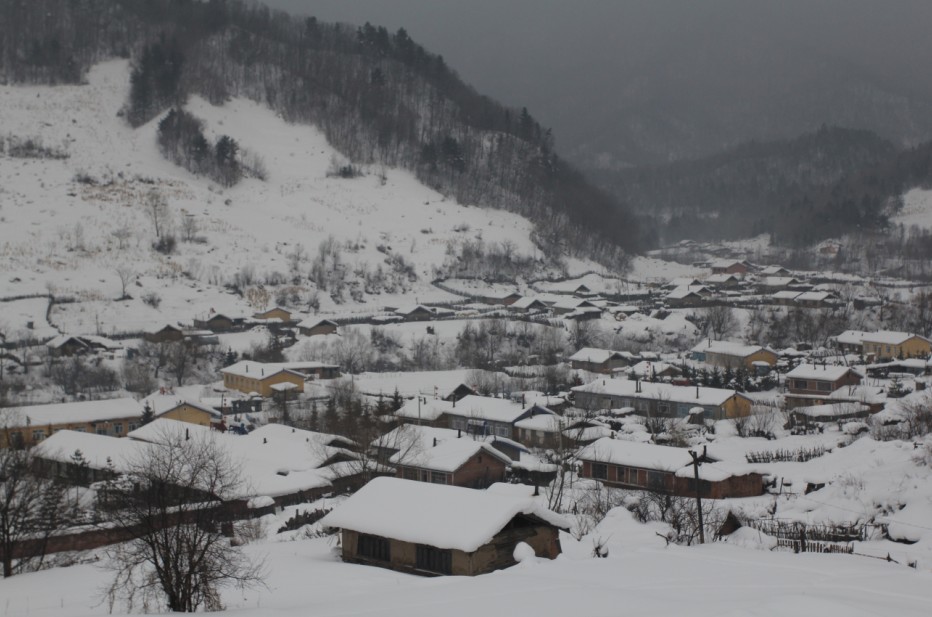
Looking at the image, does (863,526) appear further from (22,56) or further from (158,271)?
(22,56)

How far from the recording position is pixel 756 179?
15475cm

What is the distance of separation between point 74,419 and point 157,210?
30.8 metres

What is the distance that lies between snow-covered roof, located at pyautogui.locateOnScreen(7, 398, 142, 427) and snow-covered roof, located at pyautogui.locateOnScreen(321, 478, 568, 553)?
717 inches

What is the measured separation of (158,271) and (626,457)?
3389 cm

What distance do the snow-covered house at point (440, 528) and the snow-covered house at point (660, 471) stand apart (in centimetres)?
907

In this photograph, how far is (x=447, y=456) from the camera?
23.5 m

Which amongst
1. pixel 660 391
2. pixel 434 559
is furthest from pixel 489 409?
pixel 434 559

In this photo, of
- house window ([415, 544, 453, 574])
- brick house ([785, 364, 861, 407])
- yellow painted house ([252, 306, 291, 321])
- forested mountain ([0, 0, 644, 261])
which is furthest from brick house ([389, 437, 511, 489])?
forested mountain ([0, 0, 644, 261])

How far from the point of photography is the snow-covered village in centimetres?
1131

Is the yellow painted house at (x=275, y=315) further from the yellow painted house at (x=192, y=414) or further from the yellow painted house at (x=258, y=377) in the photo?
the yellow painted house at (x=192, y=414)

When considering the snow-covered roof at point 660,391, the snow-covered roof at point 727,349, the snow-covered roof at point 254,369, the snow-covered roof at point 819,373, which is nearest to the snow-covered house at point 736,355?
the snow-covered roof at point 727,349

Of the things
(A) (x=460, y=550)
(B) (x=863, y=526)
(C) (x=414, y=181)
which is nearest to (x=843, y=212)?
(C) (x=414, y=181)

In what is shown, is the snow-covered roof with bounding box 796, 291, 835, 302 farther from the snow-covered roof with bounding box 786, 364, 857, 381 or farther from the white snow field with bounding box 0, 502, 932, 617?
the white snow field with bounding box 0, 502, 932, 617

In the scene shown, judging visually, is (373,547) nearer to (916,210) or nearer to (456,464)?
(456,464)
